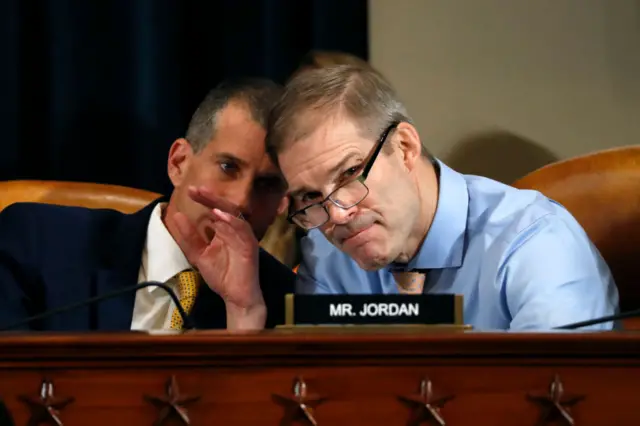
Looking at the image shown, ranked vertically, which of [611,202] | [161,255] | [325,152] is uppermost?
[325,152]

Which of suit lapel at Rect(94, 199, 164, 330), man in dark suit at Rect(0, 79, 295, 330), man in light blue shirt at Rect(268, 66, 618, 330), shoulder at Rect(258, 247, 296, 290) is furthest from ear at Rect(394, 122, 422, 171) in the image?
suit lapel at Rect(94, 199, 164, 330)

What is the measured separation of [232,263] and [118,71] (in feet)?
2.16

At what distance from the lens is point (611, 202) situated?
59.8 inches

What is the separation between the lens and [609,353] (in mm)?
665

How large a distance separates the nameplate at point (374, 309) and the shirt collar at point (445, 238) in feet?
1.72

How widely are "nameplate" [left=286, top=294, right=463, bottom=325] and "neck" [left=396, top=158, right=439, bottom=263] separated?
52 centimetres

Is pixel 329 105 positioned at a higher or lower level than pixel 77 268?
higher

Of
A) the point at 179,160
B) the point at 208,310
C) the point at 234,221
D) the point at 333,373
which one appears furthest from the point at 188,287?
the point at 333,373

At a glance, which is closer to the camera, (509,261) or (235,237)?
(509,261)

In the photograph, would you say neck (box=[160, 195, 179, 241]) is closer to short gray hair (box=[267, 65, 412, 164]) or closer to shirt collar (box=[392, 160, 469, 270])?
short gray hair (box=[267, 65, 412, 164])

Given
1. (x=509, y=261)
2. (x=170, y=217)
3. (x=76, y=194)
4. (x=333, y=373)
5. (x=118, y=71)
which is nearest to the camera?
(x=333, y=373)

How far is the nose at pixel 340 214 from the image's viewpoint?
1.24 meters

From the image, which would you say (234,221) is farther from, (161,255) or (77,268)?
(77,268)

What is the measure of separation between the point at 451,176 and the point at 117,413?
2.76 feet
